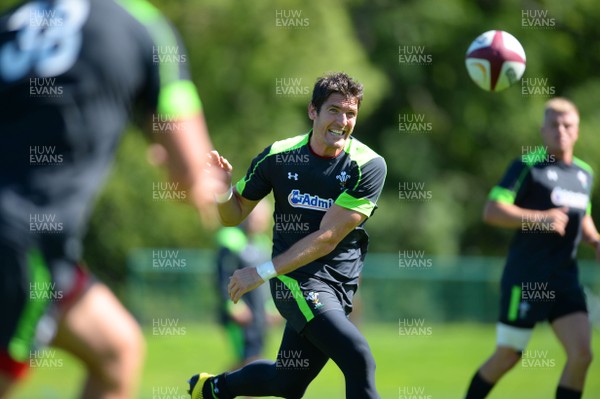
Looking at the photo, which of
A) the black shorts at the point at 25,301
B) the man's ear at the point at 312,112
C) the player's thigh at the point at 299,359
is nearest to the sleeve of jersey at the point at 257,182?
the man's ear at the point at 312,112

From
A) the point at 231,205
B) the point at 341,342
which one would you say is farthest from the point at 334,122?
the point at 341,342

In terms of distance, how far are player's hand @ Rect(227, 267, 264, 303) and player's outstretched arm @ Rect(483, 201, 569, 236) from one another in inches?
88.7

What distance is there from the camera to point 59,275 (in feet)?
12.1

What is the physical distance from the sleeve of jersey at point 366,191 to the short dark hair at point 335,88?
0.45 metres

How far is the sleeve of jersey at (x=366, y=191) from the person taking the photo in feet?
19.4

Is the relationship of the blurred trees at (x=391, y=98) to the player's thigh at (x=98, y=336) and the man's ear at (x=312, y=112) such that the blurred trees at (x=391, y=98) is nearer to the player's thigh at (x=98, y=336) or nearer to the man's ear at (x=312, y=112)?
the man's ear at (x=312, y=112)

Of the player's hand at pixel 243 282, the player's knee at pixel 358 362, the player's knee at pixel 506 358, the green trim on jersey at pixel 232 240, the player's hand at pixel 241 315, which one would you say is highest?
the player's hand at pixel 243 282

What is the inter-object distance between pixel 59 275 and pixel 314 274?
8.28 ft

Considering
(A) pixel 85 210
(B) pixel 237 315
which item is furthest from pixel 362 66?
(A) pixel 85 210

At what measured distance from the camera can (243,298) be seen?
34.8 feet

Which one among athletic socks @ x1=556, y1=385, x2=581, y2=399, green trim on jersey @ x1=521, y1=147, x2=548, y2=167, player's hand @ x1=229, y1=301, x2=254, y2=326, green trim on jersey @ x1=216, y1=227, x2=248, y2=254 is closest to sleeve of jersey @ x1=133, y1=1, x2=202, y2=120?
green trim on jersey @ x1=521, y1=147, x2=548, y2=167

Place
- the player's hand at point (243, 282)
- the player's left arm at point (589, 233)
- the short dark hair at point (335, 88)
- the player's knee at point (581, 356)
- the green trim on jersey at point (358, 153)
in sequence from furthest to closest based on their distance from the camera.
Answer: the player's left arm at point (589, 233) → the player's knee at point (581, 356) → the green trim on jersey at point (358, 153) → the short dark hair at point (335, 88) → the player's hand at point (243, 282)

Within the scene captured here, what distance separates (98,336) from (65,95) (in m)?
0.95

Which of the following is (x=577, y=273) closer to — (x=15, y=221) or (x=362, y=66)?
(x=15, y=221)
